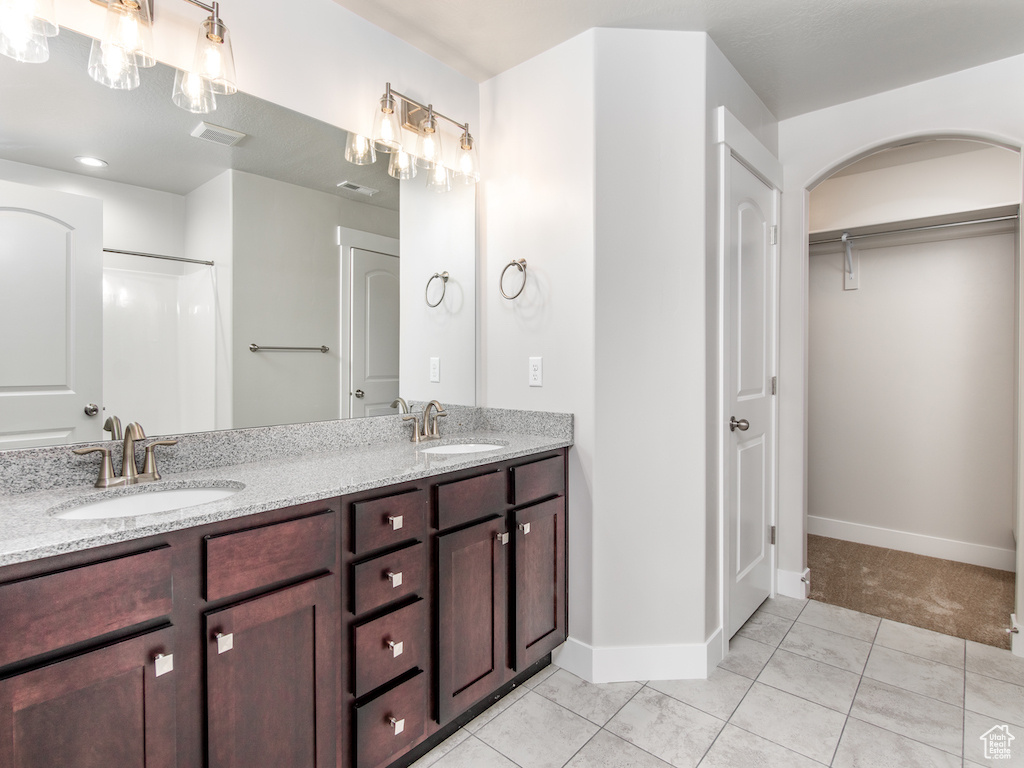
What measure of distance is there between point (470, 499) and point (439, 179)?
1354 millimetres

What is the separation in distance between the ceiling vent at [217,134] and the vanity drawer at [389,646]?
1493mm

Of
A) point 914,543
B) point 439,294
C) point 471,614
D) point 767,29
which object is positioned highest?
point 767,29

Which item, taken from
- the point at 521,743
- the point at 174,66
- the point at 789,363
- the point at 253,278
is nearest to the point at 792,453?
the point at 789,363

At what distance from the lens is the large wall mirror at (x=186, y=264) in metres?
1.34

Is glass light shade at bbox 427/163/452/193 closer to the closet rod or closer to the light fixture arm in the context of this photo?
the light fixture arm

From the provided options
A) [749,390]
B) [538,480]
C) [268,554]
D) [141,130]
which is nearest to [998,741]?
[749,390]

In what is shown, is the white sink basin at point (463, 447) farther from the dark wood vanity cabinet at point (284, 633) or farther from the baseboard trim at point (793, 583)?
the baseboard trim at point (793, 583)

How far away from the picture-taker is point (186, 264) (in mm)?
1592

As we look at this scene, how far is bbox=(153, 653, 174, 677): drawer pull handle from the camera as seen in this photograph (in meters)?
1.04

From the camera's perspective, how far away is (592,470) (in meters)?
2.03

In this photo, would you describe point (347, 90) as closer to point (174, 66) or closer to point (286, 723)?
point (174, 66)

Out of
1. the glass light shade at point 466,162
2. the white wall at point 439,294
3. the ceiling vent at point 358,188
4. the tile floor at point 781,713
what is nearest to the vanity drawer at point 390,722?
the tile floor at point 781,713

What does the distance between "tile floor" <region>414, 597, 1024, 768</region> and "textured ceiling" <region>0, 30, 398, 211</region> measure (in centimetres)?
191

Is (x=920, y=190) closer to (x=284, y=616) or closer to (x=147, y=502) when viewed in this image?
(x=284, y=616)
